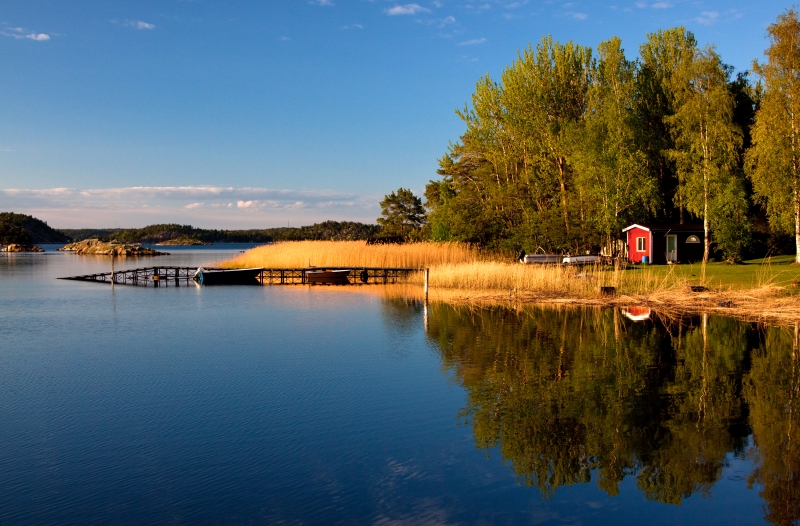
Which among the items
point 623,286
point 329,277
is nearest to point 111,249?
point 329,277

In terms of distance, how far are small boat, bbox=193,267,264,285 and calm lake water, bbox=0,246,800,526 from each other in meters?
23.8

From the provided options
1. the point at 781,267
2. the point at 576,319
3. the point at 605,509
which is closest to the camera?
the point at 605,509

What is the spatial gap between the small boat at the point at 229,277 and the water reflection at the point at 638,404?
26882 millimetres

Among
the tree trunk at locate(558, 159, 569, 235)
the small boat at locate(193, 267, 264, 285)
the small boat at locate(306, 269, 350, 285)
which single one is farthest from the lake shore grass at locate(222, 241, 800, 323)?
the small boat at locate(193, 267, 264, 285)

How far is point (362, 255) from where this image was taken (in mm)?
46719

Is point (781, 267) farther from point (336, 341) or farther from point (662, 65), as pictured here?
point (336, 341)

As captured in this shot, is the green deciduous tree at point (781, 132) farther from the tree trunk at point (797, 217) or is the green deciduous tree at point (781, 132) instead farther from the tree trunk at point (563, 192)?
the tree trunk at point (563, 192)

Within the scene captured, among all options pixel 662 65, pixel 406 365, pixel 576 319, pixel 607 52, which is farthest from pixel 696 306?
pixel 662 65

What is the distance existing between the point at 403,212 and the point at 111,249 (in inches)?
2472

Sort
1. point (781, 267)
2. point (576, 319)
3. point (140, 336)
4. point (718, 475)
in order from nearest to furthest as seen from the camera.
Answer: point (718, 475) → point (140, 336) → point (576, 319) → point (781, 267)

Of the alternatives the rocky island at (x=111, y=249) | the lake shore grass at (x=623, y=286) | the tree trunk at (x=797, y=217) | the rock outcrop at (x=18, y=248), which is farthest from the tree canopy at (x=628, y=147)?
the rock outcrop at (x=18, y=248)

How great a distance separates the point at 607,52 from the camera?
1834 inches

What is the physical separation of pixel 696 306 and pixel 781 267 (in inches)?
546

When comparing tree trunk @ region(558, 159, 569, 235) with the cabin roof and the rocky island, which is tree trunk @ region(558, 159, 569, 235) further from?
the rocky island
